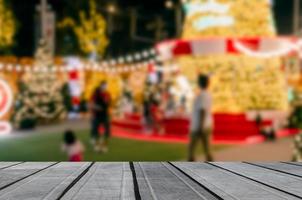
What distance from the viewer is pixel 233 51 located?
2002 centimetres

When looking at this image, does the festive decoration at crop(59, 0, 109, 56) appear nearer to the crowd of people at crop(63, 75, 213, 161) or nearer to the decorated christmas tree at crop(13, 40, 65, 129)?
the decorated christmas tree at crop(13, 40, 65, 129)

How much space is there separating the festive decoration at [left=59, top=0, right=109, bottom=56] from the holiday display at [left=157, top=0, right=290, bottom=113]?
15.3 m

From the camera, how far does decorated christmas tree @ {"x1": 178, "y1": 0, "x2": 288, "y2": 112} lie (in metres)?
21.1

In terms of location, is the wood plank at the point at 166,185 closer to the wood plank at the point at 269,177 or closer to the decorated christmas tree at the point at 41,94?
the wood plank at the point at 269,177

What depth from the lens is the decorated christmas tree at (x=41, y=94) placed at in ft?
80.6

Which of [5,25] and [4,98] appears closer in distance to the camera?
[4,98]

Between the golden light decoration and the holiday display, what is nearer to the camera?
the holiday display

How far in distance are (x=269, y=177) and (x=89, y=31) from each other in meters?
34.7

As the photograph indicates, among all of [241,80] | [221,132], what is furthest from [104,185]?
[241,80]

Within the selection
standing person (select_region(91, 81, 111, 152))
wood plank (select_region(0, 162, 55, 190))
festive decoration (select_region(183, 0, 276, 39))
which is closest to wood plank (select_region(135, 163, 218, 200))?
wood plank (select_region(0, 162, 55, 190))

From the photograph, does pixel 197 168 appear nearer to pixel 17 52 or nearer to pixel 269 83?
pixel 269 83

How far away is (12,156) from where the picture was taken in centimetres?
1288

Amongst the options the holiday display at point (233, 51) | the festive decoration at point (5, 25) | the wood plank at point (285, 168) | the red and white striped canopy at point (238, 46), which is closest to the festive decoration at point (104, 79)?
the festive decoration at point (5, 25)

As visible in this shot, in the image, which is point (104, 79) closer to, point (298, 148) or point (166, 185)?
point (298, 148)
